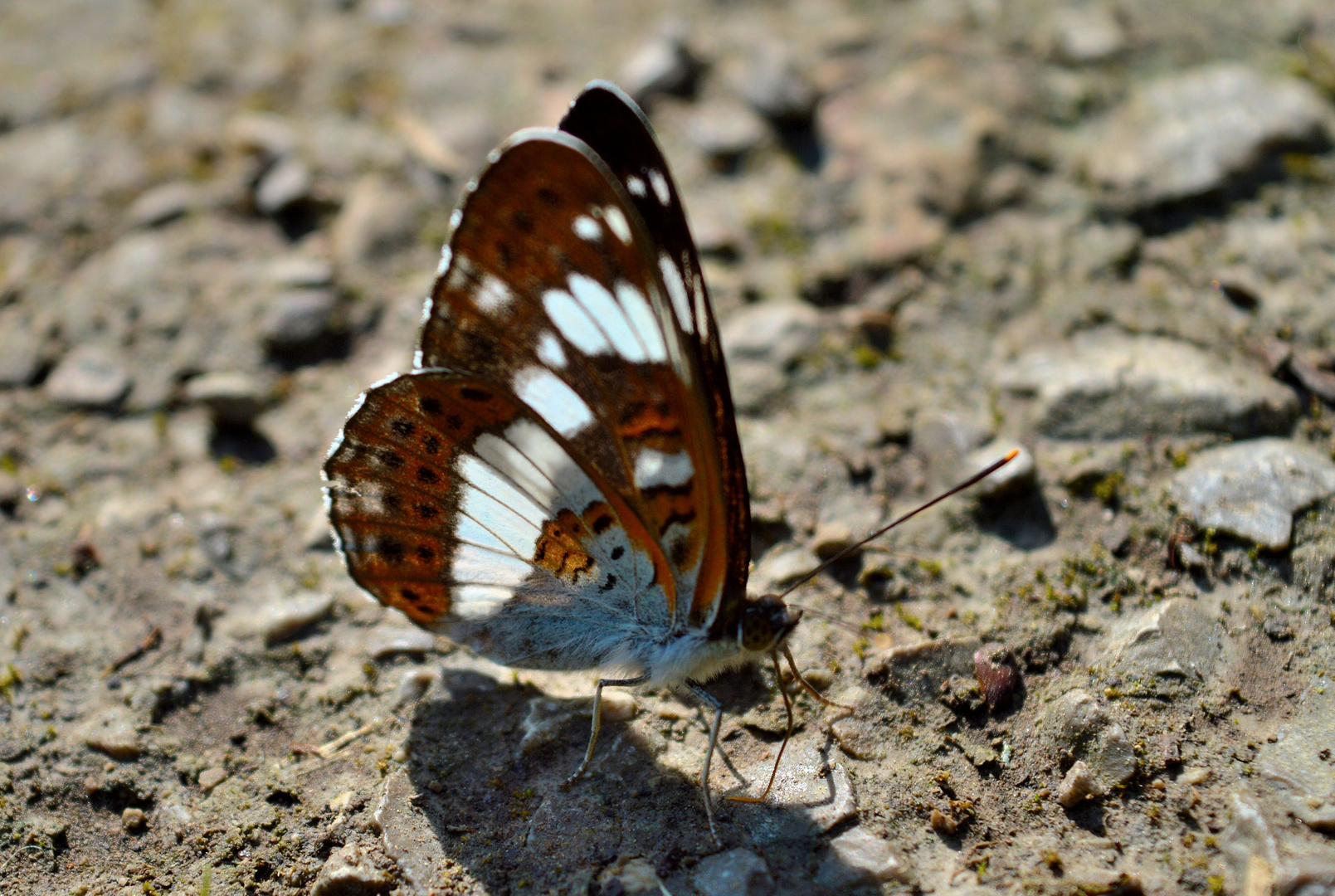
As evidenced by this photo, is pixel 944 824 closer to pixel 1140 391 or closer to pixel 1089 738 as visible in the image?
pixel 1089 738

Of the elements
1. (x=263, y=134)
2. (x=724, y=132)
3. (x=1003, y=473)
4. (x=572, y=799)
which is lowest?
(x=572, y=799)

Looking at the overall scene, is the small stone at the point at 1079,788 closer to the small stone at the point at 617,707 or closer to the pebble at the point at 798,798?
the pebble at the point at 798,798

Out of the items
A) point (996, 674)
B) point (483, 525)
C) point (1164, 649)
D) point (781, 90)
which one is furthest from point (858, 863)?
point (781, 90)

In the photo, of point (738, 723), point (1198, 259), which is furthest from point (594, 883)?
point (1198, 259)

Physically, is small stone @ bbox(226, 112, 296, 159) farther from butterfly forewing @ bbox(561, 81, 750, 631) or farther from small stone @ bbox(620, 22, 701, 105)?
butterfly forewing @ bbox(561, 81, 750, 631)

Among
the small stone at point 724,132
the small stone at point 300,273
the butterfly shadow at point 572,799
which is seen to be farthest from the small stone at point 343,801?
the small stone at point 724,132

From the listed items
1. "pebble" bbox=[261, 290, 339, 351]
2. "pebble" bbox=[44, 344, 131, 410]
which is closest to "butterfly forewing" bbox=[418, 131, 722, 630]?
"pebble" bbox=[261, 290, 339, 351]
